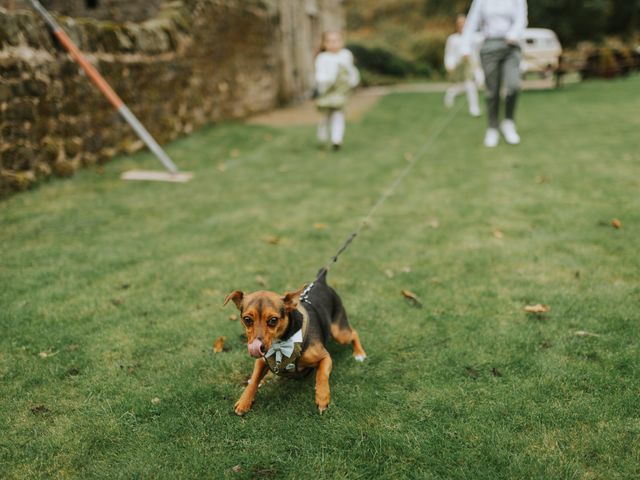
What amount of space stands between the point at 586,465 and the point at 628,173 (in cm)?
543

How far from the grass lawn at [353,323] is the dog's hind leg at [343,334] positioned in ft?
0.34

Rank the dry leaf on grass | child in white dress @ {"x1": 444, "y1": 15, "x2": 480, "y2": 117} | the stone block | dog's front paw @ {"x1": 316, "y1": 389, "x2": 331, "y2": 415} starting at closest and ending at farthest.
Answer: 1. dog's front paw @ {"x1": 316, "y1": 389, "x2": 331, "y2": 415}
2. the dry leaf on grass
3. the stone block
4. child in white dress @ {"x1": 444, "y1": 15, "x2": 480, "y2": 117}

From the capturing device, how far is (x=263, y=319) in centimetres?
242

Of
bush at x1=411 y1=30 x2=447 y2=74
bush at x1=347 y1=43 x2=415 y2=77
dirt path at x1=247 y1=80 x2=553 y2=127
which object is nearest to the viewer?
dirt path at x1=247 y1=80 x2=553 y2=127

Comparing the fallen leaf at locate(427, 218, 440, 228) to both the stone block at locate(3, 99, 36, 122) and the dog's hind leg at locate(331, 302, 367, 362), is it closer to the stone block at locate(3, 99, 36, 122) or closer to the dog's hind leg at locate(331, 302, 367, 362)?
the dog's hind leg at locate(331, 302, 367, 362)

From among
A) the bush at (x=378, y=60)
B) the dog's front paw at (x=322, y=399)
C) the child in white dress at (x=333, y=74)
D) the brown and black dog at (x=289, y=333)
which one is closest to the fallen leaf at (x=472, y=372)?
the brown and black dog at (x=289, y=333)

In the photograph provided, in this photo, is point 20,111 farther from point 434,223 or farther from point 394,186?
point 434,223

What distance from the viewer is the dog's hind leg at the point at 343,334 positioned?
10.2 ft

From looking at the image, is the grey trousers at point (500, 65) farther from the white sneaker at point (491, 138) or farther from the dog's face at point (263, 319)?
the dog's face at point (263, 319)

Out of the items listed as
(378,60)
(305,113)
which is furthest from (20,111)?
(378,60)

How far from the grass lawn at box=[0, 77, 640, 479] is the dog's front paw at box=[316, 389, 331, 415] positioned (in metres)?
0.05

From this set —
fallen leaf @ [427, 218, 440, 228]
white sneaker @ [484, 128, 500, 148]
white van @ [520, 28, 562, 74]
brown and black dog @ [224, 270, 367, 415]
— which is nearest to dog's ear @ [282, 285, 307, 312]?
brown and black dog @ [224, 270, 367, 415]

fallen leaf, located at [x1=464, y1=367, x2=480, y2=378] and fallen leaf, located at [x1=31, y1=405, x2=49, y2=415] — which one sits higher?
fallen leaf, located at [x1=31, y1=405, x2=49, y2=415]

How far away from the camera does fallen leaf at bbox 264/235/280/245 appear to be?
509 cm
